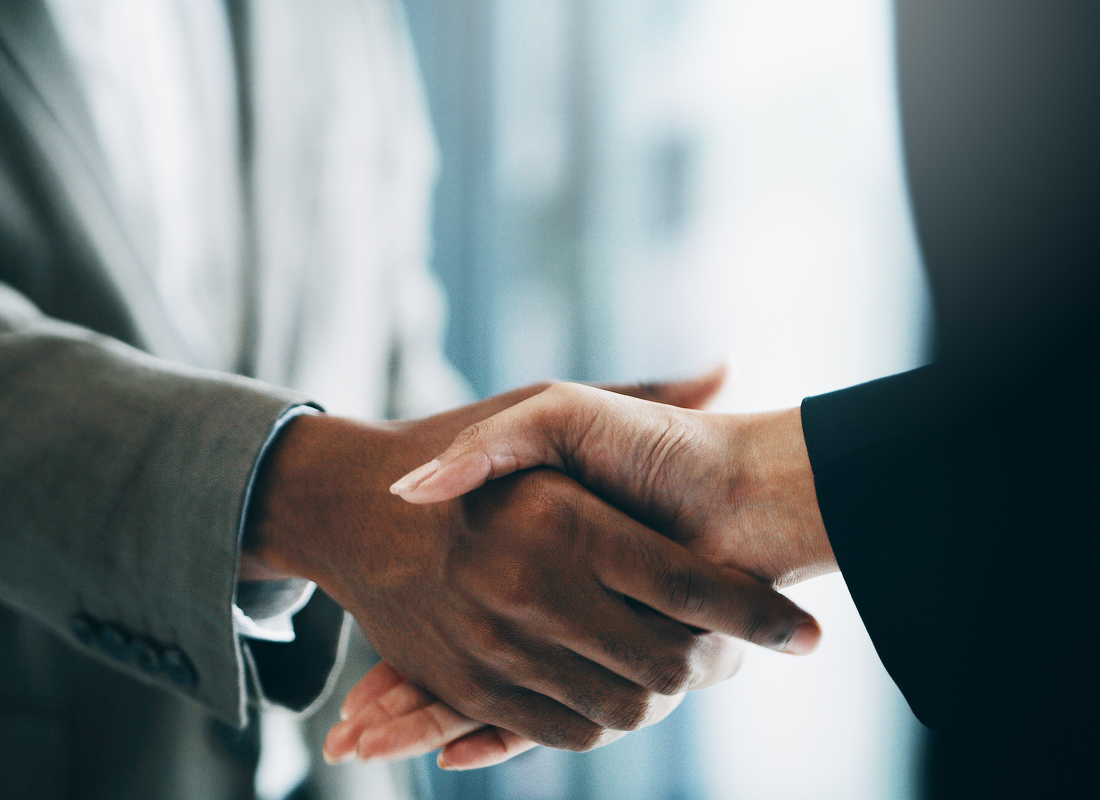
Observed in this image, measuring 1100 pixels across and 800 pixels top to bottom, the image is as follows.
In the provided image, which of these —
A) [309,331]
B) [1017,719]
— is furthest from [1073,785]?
[309,331]

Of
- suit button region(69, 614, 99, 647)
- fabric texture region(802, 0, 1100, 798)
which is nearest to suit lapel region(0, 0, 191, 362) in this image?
suit button region(69, 614, 99, 647)

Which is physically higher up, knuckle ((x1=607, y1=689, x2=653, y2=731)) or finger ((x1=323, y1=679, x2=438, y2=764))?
knuckle ((x1=607, y1=689, x2=653, y2=731))

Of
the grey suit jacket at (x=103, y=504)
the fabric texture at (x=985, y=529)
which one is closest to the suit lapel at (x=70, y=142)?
the grey suit jacket at (x=103, y=504)

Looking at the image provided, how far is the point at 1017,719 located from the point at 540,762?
131 centimetres

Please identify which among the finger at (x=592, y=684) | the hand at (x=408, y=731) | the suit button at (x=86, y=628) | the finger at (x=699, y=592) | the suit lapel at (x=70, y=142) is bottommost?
the hand at (x=408, y=731)

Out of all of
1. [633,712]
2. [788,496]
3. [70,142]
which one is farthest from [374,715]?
[70,142]

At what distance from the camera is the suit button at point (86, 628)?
2.20 ft

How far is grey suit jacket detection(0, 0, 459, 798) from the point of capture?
24.9 inches

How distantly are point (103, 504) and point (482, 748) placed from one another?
478mm

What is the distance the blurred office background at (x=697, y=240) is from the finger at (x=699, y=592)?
1.85 ft

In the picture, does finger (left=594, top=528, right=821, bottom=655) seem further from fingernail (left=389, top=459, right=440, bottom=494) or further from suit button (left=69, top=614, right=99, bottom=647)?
suit button (left=69, top=614, right=99, bottom=647)

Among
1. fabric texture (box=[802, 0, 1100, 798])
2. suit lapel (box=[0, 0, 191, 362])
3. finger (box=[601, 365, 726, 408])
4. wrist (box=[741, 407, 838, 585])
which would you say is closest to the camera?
fabric texture (box=[802, 0, 1100, 798])

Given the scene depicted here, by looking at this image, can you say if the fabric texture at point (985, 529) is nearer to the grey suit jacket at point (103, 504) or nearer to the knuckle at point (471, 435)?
the knuckle at point (471, 435)

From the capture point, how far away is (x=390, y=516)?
2.12ft
